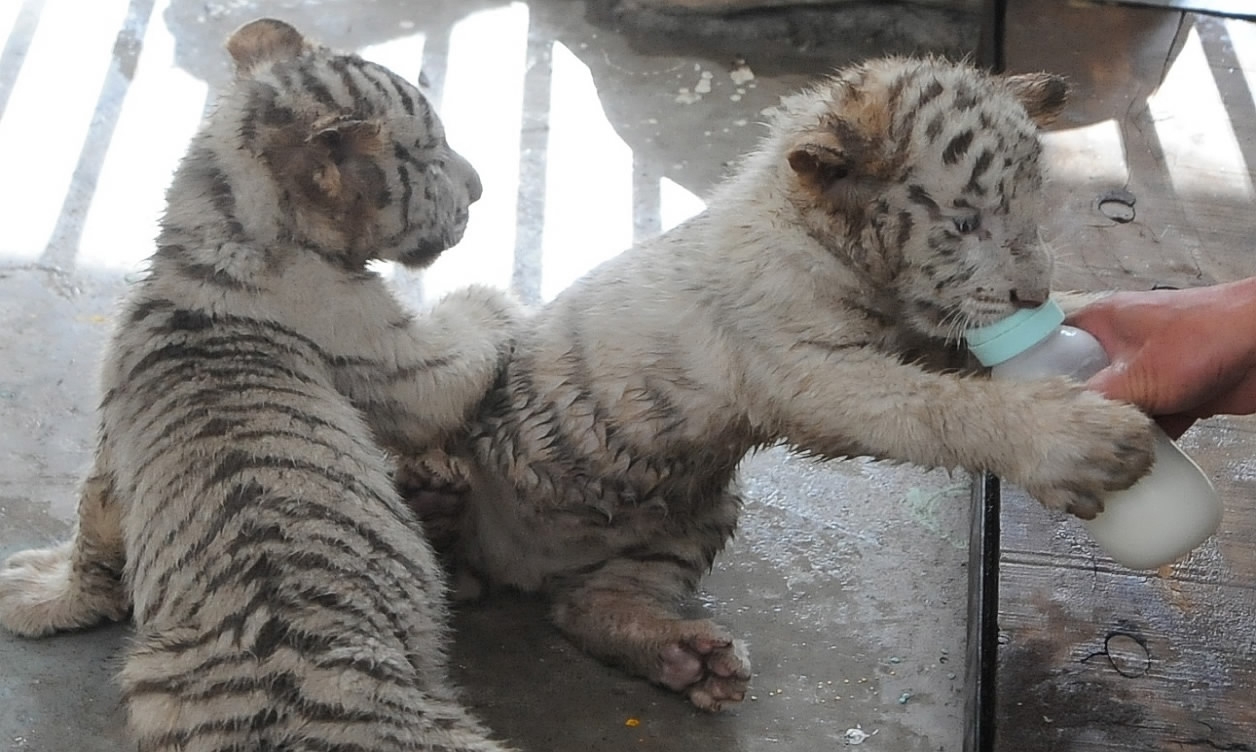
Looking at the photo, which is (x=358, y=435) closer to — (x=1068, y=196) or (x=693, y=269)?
(x=693, y=269)

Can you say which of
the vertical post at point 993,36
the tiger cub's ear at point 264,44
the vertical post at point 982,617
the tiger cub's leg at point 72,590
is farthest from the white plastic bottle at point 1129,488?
the tiger cub's leg at point 72,590

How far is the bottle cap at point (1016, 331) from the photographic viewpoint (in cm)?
251

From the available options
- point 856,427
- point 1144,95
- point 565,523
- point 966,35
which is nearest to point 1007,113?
point 856,427

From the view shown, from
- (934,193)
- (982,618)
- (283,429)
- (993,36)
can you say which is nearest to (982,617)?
(982,618)

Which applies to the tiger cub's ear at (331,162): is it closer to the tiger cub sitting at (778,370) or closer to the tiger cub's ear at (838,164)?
the tiger cub sitting at (778,370)

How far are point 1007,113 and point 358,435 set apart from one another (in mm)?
1449

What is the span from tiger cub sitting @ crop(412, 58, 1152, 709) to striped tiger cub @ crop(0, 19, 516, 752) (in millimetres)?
283

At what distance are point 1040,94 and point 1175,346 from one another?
0.59m

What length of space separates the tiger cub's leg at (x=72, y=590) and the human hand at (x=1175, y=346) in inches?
87.1

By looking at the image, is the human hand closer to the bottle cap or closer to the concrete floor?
the bottle cap

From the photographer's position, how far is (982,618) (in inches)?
115

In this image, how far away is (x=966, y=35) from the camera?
5.70 meters

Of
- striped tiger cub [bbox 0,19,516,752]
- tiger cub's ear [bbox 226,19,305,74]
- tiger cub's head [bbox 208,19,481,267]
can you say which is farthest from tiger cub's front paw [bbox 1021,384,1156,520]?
tiger cub's ear [bbox 226,19,305,74]

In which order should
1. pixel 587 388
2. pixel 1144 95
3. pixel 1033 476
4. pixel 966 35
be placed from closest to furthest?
1. pixel 1033 476
2. pixel 587 388
3. pixel 1144 95
4. pixel 966 35
